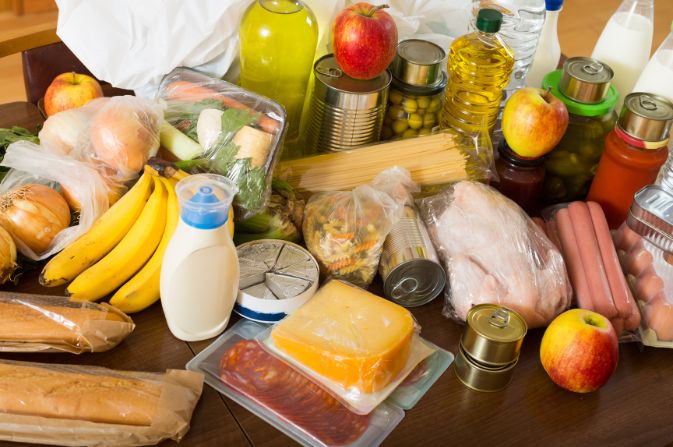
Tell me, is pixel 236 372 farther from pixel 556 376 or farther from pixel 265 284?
pixel 556 376

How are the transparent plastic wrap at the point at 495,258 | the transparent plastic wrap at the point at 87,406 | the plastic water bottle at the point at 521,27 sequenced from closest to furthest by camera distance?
1. the transparent plastic wrap at the point at 87,406
2. the transparent plastic wrap at the point at 495,258
3. the plastic water bottle at the point at 521,27

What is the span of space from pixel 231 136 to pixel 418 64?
31 cm

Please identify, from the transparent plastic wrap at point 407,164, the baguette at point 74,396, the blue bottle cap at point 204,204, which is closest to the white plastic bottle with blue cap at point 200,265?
the blue bottle cap at point 204,204

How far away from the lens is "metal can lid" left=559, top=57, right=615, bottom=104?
1181mm

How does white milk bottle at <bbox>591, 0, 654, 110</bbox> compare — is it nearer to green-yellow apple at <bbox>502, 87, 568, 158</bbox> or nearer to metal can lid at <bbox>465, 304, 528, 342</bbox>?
green-yellow apple at <bbox>502, 87, 568, 158</bbox>

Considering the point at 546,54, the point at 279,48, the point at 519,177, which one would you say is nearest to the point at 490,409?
the point at 519,177

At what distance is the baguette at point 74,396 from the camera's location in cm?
81

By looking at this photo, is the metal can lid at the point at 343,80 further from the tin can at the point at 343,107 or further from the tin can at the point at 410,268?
the tin can at the point at 410,268

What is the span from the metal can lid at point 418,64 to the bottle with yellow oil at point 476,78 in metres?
0.03

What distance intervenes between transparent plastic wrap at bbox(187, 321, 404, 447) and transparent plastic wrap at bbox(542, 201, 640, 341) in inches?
12.6

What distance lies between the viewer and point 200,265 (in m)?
0.89

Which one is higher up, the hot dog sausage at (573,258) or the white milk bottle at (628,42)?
the white milk bottle at (628,42)

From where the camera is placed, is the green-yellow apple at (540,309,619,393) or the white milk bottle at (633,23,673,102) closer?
the green-yellow apple at (540,309,619,393)

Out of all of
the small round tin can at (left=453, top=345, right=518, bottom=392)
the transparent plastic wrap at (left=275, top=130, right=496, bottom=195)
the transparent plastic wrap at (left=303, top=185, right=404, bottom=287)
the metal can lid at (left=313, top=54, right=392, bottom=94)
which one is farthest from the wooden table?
the metal can lid at (left=313, top=54, right=392, bottom=94)
